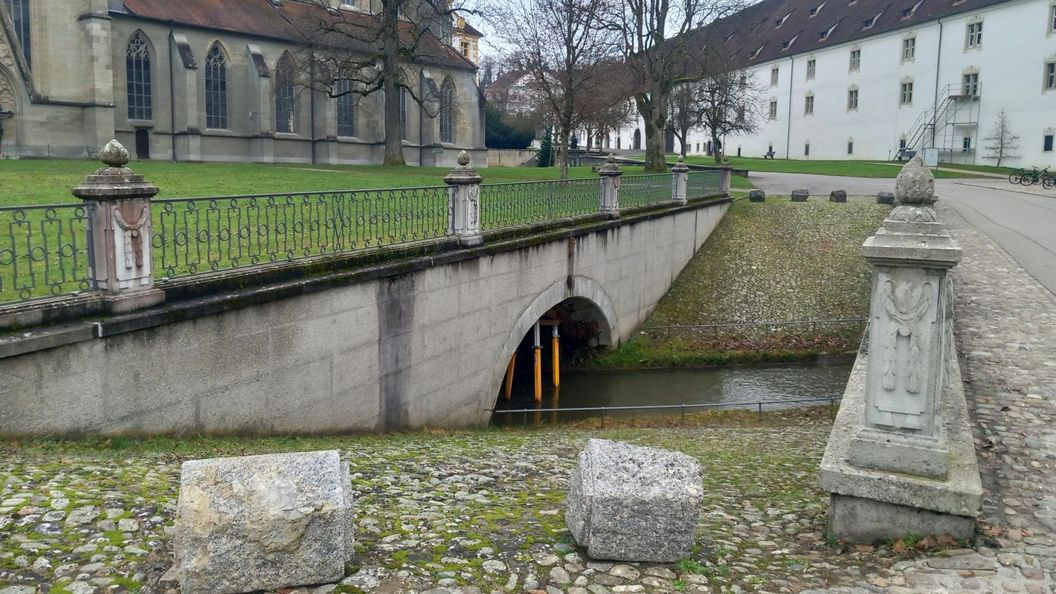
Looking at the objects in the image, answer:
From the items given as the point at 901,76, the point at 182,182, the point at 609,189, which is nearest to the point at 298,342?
the point at 609,189

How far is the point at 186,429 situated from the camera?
28.1 ft

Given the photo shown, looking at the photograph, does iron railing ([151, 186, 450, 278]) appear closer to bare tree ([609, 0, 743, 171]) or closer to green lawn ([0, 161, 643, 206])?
green lawn ([0, 161, 643, 206])

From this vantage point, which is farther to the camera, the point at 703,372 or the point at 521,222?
the point at 703,372

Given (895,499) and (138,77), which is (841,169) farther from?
(895,499)

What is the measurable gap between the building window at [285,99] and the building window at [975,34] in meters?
39.7

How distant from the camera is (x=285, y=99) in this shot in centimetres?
4178

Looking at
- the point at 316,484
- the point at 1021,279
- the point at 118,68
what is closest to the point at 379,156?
the point at 118,68

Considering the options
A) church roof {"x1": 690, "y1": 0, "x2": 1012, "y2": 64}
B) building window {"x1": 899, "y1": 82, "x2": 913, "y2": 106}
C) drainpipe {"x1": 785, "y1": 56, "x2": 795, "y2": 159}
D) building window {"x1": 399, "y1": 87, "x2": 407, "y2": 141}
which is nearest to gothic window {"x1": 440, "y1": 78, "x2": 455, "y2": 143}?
building window {"x1": 399, "y1": 87, "x2": 407, "y2": 141}

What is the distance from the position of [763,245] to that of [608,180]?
9099mm

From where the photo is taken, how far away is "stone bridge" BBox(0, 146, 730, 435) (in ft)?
24.2

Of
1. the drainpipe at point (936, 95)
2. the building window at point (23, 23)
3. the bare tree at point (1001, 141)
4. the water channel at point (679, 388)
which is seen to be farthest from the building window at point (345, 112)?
the bare tree at point (1001, 141)

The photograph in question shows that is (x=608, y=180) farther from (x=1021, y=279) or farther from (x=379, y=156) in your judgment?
(x=379, y=156)

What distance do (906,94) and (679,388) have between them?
147 feet

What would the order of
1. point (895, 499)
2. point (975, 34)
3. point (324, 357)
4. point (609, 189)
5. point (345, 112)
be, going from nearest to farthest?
1. point (895, 499)
2. point (324, 357)
3. point (609, 189)
4. point (345, 112)
5. point (975, 34)
